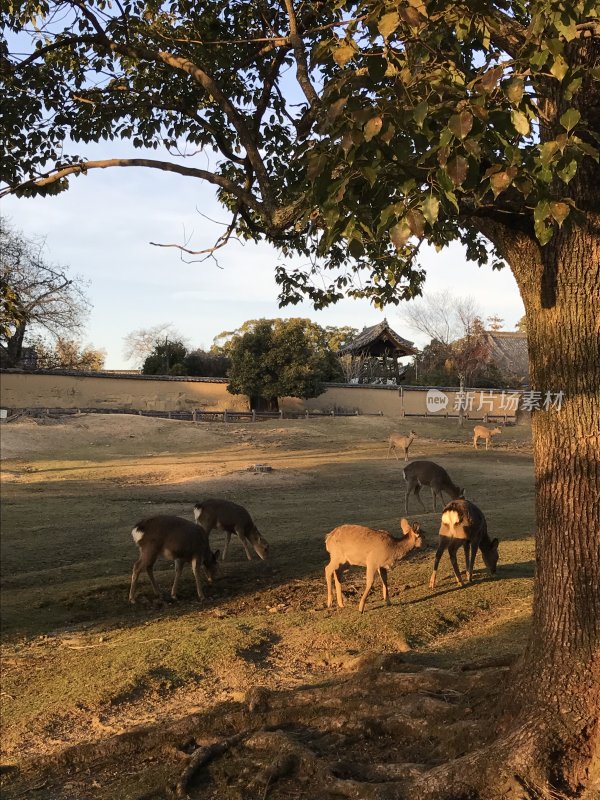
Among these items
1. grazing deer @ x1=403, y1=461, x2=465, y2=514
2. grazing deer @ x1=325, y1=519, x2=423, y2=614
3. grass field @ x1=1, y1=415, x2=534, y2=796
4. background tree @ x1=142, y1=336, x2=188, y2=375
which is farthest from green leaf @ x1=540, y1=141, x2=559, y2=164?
background tree @ x1=142, y1=336, x2=188, y2=375

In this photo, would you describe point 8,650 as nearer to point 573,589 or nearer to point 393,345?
point 573,589

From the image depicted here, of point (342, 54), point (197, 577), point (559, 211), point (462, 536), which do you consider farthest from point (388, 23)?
point (197, 577)

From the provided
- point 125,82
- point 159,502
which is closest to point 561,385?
point 125,82

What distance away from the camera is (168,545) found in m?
8.98

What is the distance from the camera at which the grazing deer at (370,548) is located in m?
7.83

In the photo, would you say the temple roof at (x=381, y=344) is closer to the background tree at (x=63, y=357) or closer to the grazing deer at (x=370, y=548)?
the background tree at (x=63, y=357)

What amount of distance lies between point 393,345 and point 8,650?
42.6 m

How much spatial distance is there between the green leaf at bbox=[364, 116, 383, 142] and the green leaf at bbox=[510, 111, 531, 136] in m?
0.51

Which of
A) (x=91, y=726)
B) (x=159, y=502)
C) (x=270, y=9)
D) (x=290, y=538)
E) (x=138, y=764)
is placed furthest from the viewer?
(x=159, y=502)

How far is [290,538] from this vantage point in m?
12.4

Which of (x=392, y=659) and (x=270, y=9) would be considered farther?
(x=270, y=9)

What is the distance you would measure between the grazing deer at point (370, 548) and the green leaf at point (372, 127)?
5.59 meters

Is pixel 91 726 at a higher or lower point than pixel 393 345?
lower

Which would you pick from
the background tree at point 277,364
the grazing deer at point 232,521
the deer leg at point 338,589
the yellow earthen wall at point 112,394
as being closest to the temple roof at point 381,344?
the background tree at point 277,364
